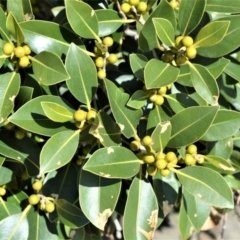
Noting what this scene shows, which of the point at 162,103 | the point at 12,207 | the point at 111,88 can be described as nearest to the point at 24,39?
the point at 111,88

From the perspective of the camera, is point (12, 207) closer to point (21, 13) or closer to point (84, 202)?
point (84, 202)

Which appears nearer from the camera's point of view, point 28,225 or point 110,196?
point 110,196

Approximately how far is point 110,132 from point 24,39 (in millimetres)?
297

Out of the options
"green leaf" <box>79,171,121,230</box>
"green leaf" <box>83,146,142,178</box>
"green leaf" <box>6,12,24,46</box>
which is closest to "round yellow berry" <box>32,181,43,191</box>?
"green leaf" <box>79,171,121,230</box>

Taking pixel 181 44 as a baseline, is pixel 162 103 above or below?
below

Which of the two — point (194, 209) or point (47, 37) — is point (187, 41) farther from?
→ point (194, 209)

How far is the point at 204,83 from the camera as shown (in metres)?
1.00

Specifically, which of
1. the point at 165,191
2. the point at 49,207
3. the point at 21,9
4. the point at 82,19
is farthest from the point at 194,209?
the point at 21,9

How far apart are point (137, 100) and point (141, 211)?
0.28 metres

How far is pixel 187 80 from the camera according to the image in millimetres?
1081

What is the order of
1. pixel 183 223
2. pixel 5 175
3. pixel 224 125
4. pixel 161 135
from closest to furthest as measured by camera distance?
pixel 161 135 < pixel 224 125 < pixel 5 175 < pixel 183 223

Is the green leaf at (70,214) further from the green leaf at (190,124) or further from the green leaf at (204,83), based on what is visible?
the green leaf at (204,83)

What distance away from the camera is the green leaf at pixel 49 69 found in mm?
923

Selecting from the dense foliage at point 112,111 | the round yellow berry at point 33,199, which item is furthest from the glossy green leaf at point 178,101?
the round yellow berry at point 33,199
